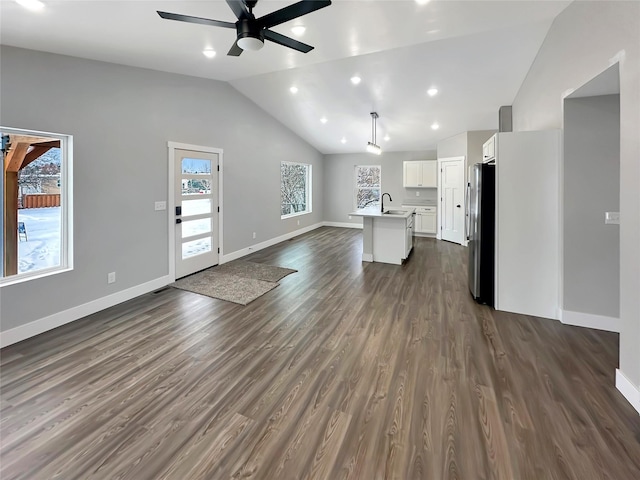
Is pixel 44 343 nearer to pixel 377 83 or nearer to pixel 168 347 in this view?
pixel 168 347

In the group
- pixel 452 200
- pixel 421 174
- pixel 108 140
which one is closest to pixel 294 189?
pixel 421 174

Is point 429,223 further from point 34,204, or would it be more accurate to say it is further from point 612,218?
point 34,204

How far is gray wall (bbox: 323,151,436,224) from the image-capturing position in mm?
9430

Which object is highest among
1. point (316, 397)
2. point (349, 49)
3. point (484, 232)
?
point (349, 49)

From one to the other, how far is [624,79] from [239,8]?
265cm

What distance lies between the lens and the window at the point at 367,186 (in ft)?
33.3

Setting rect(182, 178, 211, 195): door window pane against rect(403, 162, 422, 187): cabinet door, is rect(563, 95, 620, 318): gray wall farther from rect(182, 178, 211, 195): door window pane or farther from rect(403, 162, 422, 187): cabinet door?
rect(403, 162, 422, 187): cabinet door

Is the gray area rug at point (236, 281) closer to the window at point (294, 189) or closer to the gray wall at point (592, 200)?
the window at point (294, 189)

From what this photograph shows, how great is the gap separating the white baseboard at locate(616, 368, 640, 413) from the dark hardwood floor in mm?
65

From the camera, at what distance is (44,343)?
294 cm

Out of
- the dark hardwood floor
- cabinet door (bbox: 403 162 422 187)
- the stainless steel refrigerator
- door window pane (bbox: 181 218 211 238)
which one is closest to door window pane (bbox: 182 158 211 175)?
door window pane (bbox: 181 218 211 238)

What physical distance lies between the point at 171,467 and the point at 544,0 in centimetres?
461

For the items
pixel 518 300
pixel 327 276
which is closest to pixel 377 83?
pixel 327 276

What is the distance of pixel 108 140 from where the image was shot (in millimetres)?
3721
